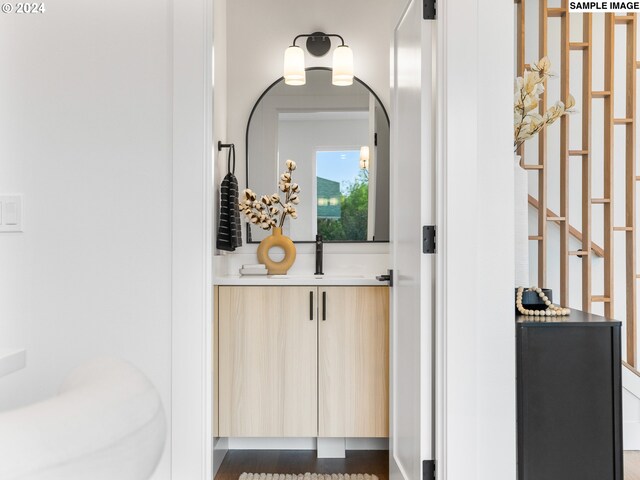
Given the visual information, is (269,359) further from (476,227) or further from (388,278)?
(476,227)

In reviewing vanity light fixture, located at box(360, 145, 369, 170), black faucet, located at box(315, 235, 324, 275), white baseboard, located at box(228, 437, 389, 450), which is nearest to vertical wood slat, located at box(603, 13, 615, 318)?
vanity light fixture, located at box(360, 145, 369, 170)

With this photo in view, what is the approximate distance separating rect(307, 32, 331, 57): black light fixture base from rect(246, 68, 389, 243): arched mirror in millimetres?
103

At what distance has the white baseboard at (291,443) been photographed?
125 inches

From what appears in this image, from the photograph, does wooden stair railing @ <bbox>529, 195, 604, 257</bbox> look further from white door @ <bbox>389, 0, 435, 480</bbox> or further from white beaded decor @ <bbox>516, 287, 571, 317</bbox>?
white beaded decor @ <bbox>516, 287, 571, 317</bbox>

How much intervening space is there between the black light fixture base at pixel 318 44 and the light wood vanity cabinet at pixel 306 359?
4.97 feet

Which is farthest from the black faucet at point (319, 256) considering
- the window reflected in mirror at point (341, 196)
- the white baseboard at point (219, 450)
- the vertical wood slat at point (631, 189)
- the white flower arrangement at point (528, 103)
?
the vertical wood slat at point (631, 189)

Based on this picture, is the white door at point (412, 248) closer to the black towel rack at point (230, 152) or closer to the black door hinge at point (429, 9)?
the black door hinge at point (429, 9)

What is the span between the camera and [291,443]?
10.4ft

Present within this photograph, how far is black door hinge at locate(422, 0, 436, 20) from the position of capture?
6.52 ft

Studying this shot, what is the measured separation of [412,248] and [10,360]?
4.62ft

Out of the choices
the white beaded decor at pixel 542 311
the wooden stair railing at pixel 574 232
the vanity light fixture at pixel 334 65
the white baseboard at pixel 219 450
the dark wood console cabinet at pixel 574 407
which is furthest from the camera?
the vanity light fixture at pixel 334 65

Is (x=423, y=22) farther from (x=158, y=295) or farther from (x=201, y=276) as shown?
(x=158, y=295)

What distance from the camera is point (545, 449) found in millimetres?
1805

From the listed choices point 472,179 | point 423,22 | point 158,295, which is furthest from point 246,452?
point 423,22
